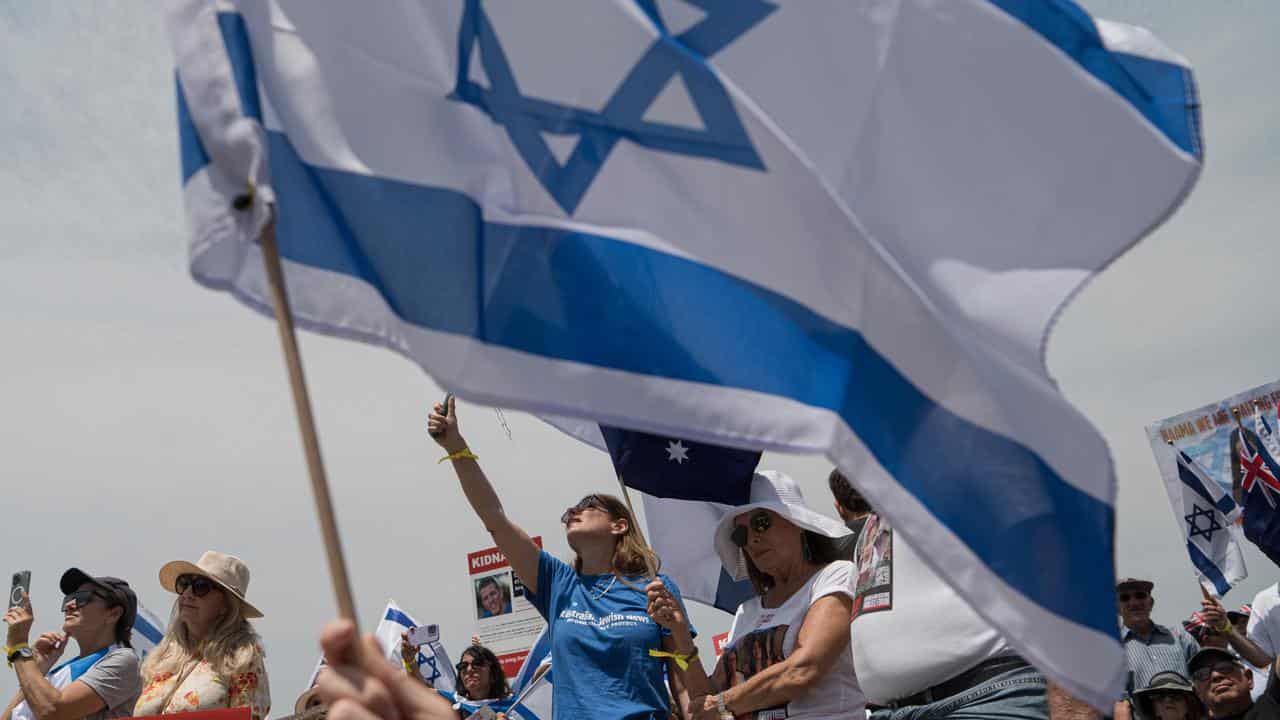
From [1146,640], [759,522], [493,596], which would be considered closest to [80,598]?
[759,522]

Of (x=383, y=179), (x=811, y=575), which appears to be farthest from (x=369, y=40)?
(x=811, y=575)

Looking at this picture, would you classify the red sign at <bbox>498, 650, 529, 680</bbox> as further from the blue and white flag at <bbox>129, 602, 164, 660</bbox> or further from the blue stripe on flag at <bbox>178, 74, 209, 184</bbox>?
the blue stripe on flag at <bbox>178, 74, 209, 184</bbox>

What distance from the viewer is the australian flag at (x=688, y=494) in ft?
16.9

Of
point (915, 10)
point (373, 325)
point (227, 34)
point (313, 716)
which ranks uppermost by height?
point (915, 10)

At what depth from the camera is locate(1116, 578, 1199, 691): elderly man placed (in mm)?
8500

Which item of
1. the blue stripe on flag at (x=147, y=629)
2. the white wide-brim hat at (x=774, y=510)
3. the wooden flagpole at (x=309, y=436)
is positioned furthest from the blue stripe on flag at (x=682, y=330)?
the blue stripe on flag at (x=147, y=629)

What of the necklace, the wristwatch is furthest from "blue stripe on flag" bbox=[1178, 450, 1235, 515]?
the wristwatch

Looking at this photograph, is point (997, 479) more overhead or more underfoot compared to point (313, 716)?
more overhead

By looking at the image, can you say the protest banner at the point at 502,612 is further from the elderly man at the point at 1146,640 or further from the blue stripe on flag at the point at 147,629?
the elderly man at the point at 1146,640

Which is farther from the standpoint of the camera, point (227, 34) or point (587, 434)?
point (587, 434)

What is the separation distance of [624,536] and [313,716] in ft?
4.85

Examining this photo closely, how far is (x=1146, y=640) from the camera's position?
8.69 metres

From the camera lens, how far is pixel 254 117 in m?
2.76

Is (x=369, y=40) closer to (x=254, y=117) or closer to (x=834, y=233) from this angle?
(x=254, y=117)
